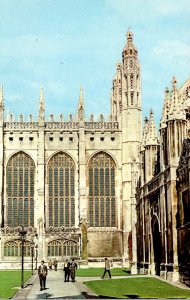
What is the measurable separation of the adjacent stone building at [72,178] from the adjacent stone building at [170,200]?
21479 millimetres

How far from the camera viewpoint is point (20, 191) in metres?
64.8

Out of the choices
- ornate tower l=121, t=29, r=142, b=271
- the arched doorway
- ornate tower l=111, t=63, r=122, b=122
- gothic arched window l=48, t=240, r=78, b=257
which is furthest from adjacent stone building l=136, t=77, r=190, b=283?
ornate tower l=111, t=63, r=122, b=122

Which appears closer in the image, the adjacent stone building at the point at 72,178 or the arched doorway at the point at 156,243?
the arched doorway at the point at 156,243

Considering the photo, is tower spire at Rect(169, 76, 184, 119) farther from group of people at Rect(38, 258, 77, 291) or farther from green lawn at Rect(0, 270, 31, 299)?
green lawn at Rect(0, 270, 31, 299)

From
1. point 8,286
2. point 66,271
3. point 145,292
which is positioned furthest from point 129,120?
point 145,292

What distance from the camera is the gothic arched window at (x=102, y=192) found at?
213 ft

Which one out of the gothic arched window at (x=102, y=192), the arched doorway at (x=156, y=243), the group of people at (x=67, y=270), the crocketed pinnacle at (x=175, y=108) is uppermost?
the crocketed pinnacle at (x=175, y=108)

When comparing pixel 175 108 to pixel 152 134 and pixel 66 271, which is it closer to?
pixel 152 134

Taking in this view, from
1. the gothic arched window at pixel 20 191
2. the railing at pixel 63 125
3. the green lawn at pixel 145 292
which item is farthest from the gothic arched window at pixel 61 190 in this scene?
the green lawn at pixel 145 292

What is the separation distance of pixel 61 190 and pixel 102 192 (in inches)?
183

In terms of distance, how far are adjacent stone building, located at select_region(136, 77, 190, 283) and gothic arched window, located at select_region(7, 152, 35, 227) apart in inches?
971

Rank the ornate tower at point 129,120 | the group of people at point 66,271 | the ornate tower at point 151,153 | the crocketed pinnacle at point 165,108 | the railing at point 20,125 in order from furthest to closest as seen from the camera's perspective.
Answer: the railing at point 20,125, the ornate tower at point 129,120, the ornate tower at point 151,153, the crocketed pinnacle at point 165,108, the group of people at point 66,271

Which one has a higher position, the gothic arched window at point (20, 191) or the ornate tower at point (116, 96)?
the ornate tower at point (116, 96)

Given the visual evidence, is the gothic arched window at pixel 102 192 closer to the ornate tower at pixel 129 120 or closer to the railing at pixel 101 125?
the ornate tower at pixel 129 120
